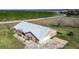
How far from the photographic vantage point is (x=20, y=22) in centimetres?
443

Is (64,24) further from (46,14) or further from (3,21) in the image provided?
(3,21)

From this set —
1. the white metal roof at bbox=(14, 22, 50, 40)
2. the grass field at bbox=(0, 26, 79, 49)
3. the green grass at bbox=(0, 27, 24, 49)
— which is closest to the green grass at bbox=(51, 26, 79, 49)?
the grass field at bbox=(0, 26, 79, 49)

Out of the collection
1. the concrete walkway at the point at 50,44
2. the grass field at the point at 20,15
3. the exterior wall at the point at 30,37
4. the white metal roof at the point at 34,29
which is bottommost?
the concrete walkway at the point at 50,44

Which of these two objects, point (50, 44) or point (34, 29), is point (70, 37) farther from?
point (34, 29)

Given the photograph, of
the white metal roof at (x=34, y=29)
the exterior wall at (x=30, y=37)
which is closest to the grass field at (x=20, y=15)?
the white metal roof at (x=34, y=29)

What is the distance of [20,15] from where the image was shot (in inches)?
174

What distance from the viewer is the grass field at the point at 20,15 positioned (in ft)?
14.5

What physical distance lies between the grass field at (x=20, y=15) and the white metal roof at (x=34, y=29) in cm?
8

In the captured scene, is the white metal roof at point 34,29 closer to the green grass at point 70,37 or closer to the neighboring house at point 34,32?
the neighboring house at point 34,32

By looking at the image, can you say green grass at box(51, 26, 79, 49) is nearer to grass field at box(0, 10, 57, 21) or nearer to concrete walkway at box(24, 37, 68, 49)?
concrete walkway at box(24, 37, 68, 49)

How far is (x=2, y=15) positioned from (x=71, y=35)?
2.65 ft

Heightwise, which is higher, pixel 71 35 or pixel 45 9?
pixel 45 9

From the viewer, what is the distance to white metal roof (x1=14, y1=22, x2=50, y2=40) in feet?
14.5
